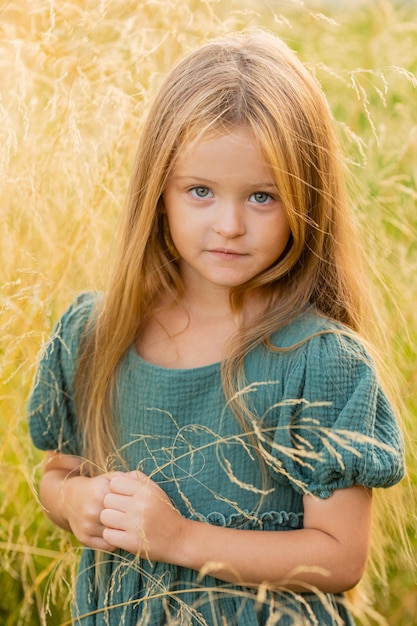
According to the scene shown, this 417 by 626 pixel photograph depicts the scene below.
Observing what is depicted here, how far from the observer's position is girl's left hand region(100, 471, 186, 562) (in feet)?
4.87

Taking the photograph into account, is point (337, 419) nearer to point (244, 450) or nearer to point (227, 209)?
point (244, 450)

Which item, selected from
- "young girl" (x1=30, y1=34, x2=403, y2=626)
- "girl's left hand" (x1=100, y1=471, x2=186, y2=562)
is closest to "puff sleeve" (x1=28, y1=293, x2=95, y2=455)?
"young girl" (x1=30, y1=34, x2=403, y2=626)

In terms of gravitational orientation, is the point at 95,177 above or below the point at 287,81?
below

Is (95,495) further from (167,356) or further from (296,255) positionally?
(296,255)

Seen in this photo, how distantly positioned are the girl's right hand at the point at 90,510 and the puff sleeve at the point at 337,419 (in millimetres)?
316

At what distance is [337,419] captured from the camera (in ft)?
4.81

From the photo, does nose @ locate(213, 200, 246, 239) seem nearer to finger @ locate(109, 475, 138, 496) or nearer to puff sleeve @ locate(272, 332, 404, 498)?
puff sleeve @ locate(272, 332, 404, 498)

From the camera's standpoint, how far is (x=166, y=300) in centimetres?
179

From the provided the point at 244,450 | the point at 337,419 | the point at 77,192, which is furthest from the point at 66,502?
the point at 77,192

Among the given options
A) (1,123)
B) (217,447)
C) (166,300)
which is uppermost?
(1,123)

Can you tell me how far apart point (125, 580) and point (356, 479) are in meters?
0.49

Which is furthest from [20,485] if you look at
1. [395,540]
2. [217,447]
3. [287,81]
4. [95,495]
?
[287,81]

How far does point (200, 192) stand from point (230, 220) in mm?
93

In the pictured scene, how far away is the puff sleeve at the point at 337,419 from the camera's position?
56.1 inches
